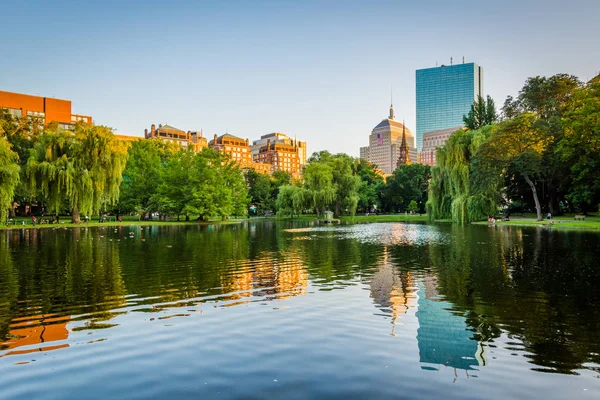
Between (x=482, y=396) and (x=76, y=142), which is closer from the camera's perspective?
(x=482, y=396)

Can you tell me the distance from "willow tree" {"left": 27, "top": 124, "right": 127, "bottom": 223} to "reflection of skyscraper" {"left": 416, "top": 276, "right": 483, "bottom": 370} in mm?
45165

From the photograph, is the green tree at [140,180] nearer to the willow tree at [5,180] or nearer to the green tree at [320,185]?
the green tree at [320,185]

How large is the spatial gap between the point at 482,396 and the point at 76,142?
54.0 metres

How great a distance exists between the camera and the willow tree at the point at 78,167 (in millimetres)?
46156

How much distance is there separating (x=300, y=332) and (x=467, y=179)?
49.2 meters

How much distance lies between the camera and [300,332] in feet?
28.0

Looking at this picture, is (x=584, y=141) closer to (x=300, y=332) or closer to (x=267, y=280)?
(x=267, y=280)

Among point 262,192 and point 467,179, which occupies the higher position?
point 262,192

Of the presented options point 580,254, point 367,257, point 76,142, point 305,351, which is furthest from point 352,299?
point 76,142

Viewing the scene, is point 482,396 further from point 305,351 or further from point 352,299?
point 352,299

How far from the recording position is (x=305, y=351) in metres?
7.41

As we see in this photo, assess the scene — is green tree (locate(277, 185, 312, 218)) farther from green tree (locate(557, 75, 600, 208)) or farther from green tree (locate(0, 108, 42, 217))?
green tree (locate(0, 108, 42, 217))

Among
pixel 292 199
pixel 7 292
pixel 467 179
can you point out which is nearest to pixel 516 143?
pixel 467 179

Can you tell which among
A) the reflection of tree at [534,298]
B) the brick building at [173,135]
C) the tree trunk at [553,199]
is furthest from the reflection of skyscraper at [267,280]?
the brick building at [173,135]
